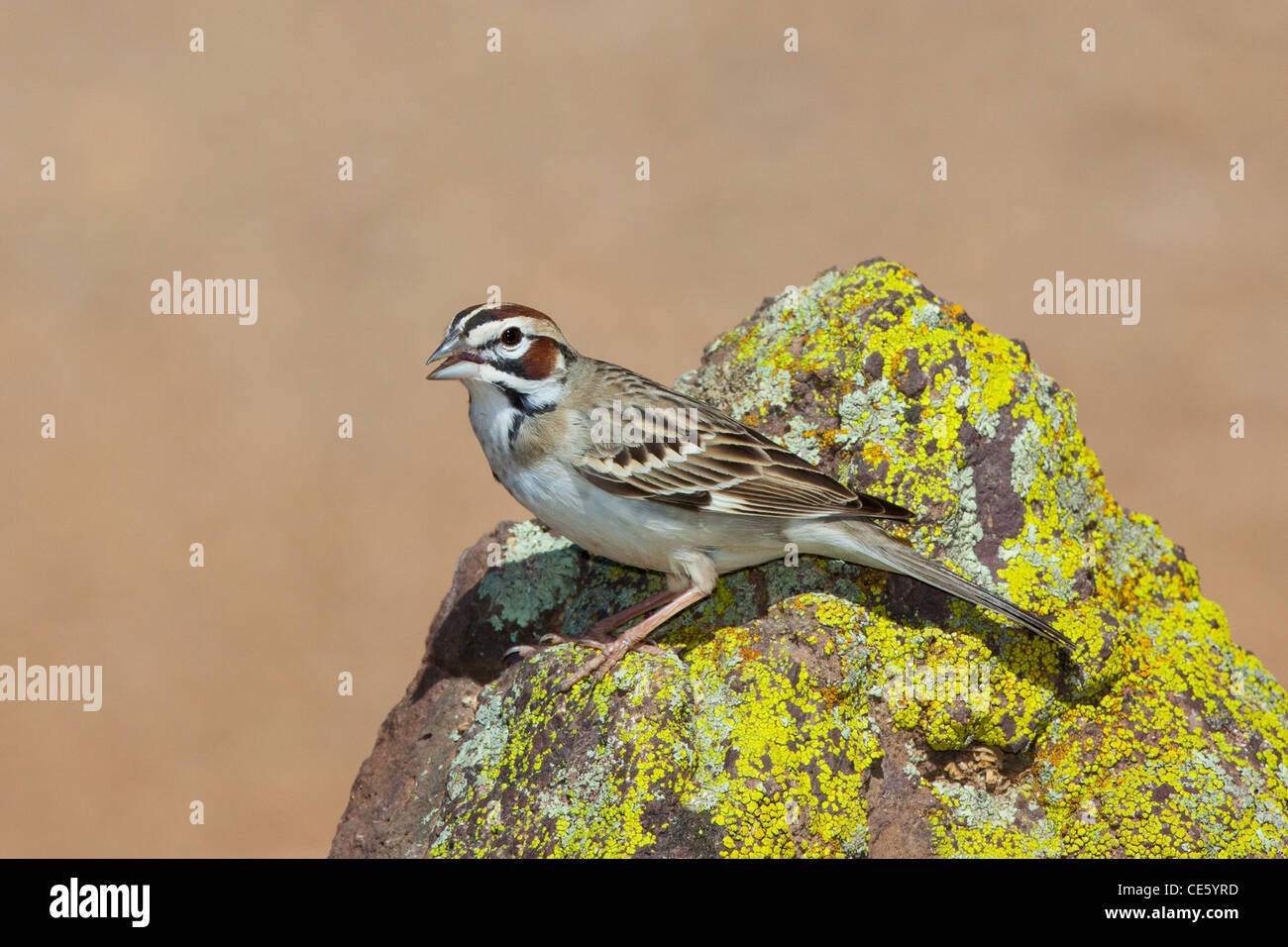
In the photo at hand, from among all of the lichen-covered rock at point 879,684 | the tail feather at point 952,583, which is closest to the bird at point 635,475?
the tail feather at point 952,583

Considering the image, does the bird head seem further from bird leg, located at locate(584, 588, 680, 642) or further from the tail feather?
the tail feather

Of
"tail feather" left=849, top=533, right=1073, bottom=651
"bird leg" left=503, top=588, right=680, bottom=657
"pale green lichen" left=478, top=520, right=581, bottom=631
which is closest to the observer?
"tail feather" left=849, top=533, right=1073, bottom=651

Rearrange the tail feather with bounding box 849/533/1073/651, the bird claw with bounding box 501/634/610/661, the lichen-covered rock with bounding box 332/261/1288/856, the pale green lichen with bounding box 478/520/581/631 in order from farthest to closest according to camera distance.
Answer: the pale green lichen with bounding box 478/520/581/631, the bird claw with bounding box 501/634/610/661, the tail feather with bounding box 849/533/1073/651, the lichen-covered rock with bounding box 332/261/1288/856

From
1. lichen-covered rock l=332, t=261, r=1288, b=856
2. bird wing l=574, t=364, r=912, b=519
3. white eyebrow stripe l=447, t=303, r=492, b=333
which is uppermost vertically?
white eyebrow stripe l=447, t=303, r=492, b=333

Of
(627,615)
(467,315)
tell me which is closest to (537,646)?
(627,615)

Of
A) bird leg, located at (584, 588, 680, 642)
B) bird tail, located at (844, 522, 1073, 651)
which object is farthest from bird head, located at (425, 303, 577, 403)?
bird tail, located at (844, 522, 1073, 651)

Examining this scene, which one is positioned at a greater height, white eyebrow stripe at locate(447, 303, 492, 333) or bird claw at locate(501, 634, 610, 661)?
white eyebrow stripe at locate(447, 303, 492, 333)

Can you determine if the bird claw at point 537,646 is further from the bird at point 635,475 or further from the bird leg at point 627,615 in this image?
the bird leg at point 627,615

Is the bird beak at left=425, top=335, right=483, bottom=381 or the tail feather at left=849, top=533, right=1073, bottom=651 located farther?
the bird beak at left=425, top=335, right=483, bottom=381
